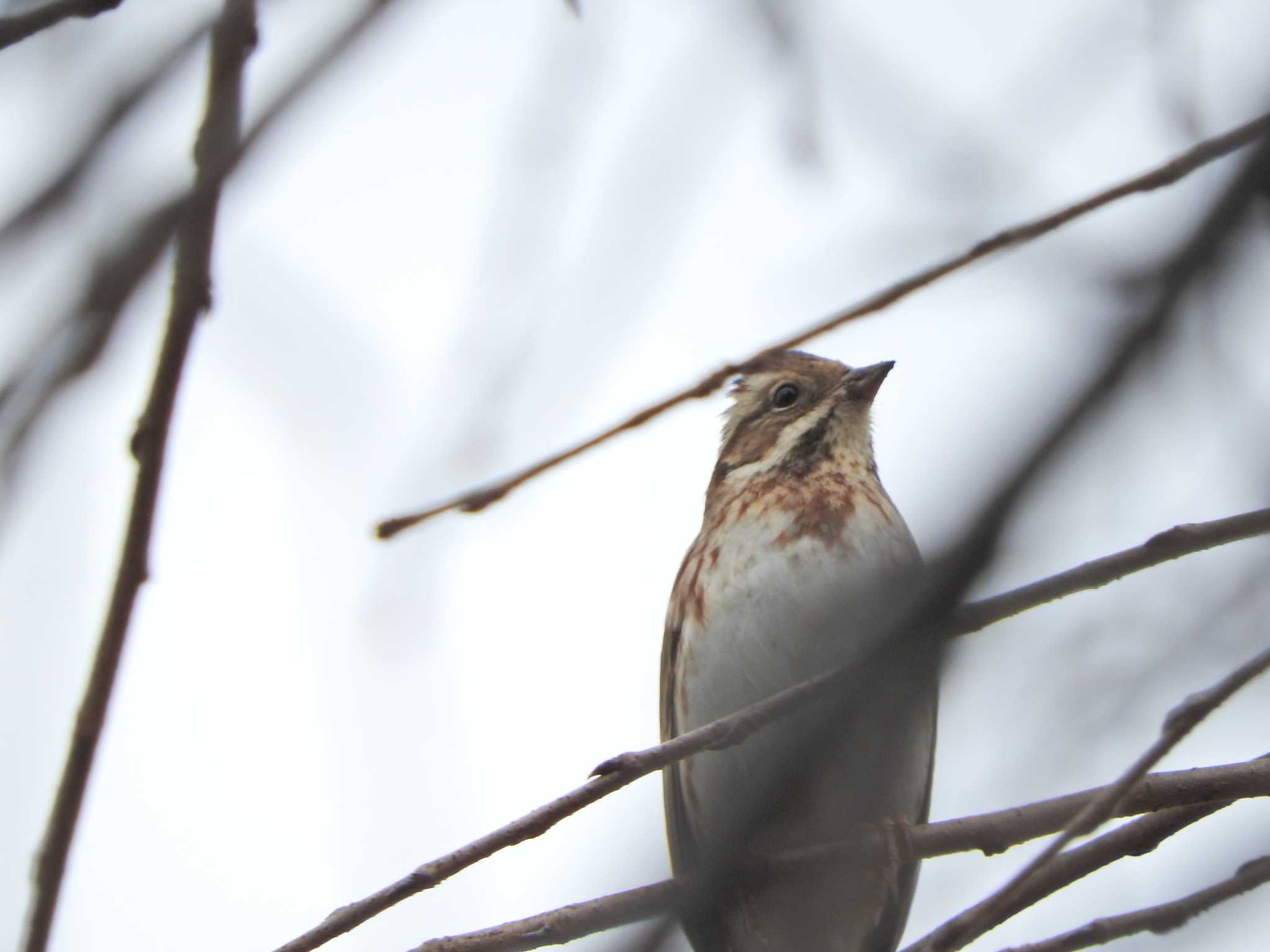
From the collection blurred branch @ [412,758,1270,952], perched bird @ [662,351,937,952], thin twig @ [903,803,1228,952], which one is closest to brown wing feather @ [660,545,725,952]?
perched bird @ [662,351,937,952]

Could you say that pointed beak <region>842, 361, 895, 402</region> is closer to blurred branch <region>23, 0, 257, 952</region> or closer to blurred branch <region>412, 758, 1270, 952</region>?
blurred branch <region>412, 758, 1270, 952</region>

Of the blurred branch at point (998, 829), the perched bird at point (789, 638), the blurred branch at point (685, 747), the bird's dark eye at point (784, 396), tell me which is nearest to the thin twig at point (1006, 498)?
the blurred branch at point (685, 747)

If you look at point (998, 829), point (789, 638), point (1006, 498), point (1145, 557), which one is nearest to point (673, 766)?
point (789, 638)

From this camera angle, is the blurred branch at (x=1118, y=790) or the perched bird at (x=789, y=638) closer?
the blurred branch at (x=1118, y=790)

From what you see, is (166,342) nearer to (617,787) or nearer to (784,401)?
(617,787)

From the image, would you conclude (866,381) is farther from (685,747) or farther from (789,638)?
(685,747)

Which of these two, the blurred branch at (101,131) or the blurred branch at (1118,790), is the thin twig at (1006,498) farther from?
the blurred branch at (101,131)

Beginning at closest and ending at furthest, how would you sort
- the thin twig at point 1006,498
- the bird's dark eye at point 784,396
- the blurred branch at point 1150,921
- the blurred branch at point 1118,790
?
the thin twig at point 1006,498 < the blurred branch at point 1118,790 < the blurred branch at point 1150,921 < the bird's dark eye at point 784,396
